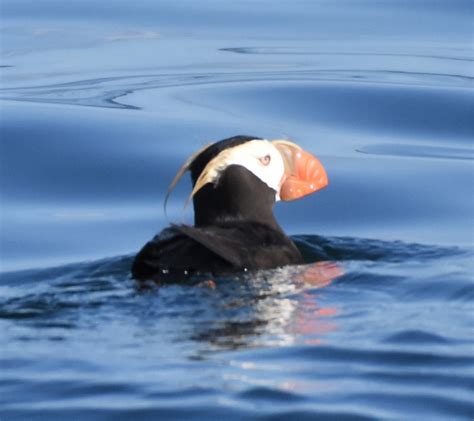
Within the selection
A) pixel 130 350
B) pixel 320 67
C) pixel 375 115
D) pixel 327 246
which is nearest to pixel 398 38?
pixel 320 67

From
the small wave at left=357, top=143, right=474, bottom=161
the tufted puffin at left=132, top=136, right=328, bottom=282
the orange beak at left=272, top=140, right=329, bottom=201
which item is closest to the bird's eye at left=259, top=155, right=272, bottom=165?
the tufted puffin at left=132, top=136, right=328, bottom=282

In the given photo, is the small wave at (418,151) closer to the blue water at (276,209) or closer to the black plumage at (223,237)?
the blue water at (276,209)

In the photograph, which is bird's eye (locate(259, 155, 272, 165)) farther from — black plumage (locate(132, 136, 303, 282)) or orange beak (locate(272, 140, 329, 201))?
orange beak (locate(272, 140, 329, 201))

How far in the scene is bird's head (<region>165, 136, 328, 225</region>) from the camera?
682cm

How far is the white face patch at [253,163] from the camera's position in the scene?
6758mm

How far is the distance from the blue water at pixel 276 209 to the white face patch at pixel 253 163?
0.49 m

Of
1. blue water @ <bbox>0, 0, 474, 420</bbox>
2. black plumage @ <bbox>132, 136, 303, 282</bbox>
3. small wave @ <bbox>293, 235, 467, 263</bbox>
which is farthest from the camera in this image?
small wave @ <bbox>293, 235, 467, 263</bbox>

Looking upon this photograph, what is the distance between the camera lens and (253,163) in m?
6.99

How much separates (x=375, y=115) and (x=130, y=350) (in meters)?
6.41

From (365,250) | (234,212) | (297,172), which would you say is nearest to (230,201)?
(234,212)

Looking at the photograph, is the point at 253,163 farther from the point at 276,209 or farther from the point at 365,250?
the point at 276,209

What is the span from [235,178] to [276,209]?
210 centimetres

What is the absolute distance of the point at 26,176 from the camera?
32.1 ft

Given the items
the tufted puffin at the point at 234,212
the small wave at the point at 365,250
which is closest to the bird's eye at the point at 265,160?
the tufted puffin at the point at 234,212
